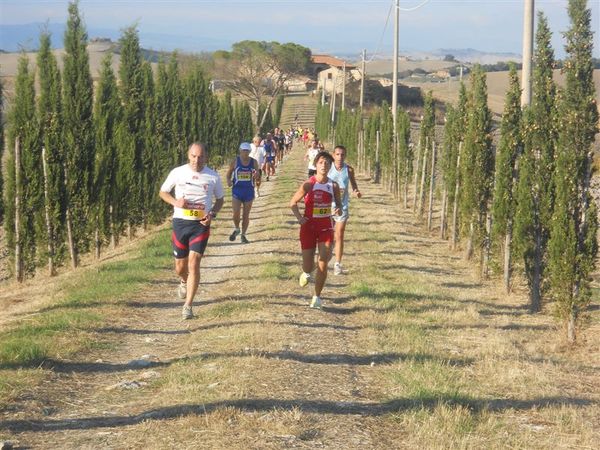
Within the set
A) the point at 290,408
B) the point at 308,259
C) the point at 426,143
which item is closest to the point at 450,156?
the point at 426,143

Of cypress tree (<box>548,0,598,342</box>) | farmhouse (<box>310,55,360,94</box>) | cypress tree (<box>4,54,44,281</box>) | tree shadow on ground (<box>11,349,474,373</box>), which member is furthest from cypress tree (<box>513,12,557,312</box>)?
farmhouse (<box>310,55,360,94</box>)

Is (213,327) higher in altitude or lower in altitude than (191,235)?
lower

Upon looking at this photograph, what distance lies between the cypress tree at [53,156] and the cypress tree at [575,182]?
9.82 metres

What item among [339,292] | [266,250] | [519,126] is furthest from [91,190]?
[519,126]

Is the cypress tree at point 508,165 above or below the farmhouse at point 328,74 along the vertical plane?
below

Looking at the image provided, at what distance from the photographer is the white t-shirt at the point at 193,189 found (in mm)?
10375

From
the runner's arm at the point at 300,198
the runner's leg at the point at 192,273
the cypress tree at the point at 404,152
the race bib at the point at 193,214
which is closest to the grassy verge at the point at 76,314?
the runner's leg at the point at 192,273

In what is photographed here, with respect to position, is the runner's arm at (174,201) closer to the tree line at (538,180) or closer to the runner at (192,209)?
the runner at (192,209)

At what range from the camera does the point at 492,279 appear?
1555 cm

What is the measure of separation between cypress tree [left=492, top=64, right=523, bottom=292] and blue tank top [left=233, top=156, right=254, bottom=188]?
4.88 meters

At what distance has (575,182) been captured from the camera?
10.9 metres

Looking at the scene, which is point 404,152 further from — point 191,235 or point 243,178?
point 191,235

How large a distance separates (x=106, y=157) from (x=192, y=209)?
882 centimetres

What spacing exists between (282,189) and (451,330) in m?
21.4
